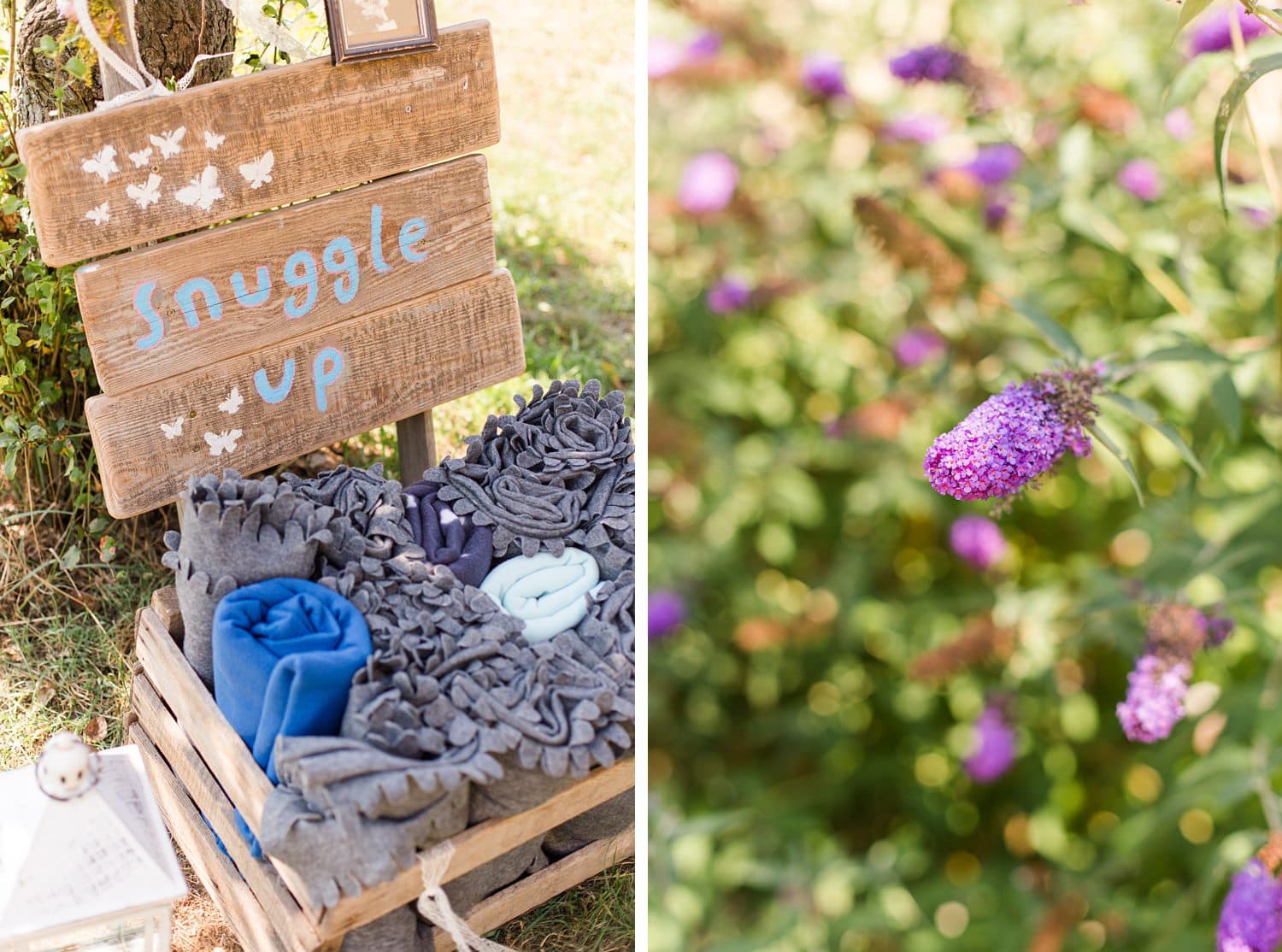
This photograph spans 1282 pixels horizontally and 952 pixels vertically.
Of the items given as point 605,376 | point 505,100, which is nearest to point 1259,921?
point 605,376


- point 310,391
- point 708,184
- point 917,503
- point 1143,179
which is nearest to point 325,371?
point 310,391

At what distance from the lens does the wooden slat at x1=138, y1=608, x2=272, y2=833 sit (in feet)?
4.76

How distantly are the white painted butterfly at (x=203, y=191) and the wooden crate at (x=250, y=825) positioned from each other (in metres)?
0.55

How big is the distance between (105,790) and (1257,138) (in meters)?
1.28

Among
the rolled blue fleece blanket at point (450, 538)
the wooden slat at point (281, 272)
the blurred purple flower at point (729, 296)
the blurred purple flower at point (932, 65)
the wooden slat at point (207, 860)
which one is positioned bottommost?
the wooden slat at point (207, 860)

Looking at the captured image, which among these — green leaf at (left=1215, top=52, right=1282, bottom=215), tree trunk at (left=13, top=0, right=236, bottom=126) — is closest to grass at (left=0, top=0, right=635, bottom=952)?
tree trunk at (left=13, top=0, right=236, bottom=126)

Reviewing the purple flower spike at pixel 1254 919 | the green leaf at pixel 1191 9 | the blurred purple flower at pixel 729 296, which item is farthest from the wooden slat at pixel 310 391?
the purple flower spike at pixel 1254 919

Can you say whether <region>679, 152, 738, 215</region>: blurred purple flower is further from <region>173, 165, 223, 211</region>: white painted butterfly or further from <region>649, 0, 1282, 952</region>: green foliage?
<region>173, 165, 223, 211</region>: white painted butterfly

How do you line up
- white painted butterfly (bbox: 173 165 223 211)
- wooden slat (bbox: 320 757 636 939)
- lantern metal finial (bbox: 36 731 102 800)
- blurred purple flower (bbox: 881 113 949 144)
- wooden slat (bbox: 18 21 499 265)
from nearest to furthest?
1. lantern metal finial (bbox: 36 731 102 800)
2. wooden slat (bbox: 320 757 636 939)
3. wooden slat (bbox: 18 21 499 265)
4. white painted butterfly (bbox: 173 165 223 211)
5. blurred purple flower (bbox: 881 113 949 144)

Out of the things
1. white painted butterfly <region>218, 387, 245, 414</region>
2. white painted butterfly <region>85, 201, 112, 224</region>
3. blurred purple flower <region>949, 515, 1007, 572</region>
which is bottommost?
blurred purple flower <region>949, 515, 1007, 572</region>

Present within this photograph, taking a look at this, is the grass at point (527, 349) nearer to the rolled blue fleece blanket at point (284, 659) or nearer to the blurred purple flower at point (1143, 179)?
the rolled blue fleece blanket at point (284, 659)

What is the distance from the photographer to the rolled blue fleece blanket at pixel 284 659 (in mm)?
1392

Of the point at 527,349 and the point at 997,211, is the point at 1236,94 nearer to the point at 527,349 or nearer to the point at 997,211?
the point at 997,211

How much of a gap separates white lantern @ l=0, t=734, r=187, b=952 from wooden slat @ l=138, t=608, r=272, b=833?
115mm
